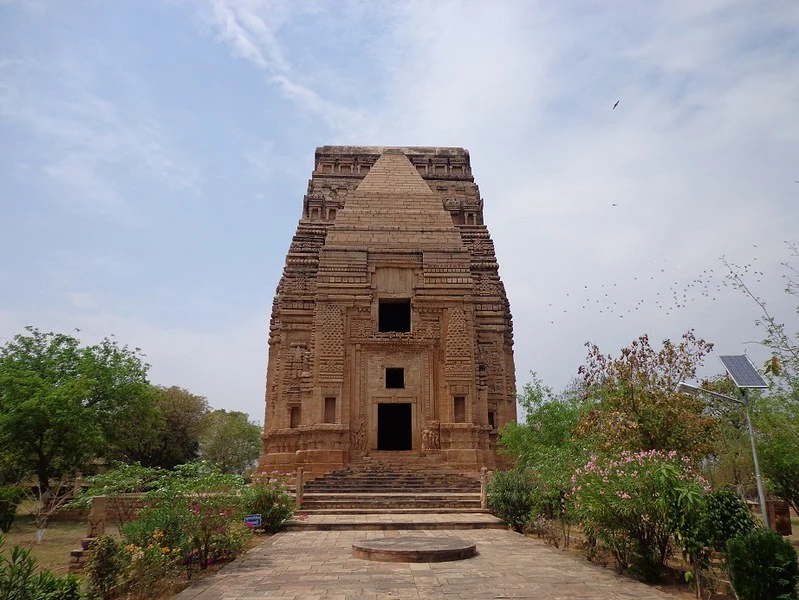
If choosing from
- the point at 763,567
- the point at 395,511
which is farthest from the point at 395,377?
the point at 763,567

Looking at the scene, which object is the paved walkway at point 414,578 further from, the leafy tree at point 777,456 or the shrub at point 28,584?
the leafy tree at point 777,456

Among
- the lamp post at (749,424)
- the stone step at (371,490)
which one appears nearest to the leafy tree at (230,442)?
the stone step at (371,490)

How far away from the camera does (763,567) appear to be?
5.92 m

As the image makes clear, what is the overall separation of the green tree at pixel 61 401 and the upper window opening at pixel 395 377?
9.48 m

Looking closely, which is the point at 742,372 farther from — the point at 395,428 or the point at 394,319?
the point at 394,319

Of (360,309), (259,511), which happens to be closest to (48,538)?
(259,511)

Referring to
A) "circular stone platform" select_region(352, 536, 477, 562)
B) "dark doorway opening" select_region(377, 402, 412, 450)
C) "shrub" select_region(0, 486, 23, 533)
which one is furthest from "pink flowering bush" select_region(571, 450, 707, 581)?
"dark doorway opening" select_region(377, 402, 412, 450)

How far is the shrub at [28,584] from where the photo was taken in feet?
16.8

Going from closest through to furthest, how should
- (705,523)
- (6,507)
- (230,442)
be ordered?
(705,523)
(6,507)
(230,442)

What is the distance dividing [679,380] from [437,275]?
36.0 ft

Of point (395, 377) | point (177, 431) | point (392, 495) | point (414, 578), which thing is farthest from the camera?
point (177, 431)

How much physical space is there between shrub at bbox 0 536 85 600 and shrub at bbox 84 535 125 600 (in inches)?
60.1

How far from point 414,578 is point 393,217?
686 inches

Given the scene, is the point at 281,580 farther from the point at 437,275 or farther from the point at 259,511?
the point at 437,275
